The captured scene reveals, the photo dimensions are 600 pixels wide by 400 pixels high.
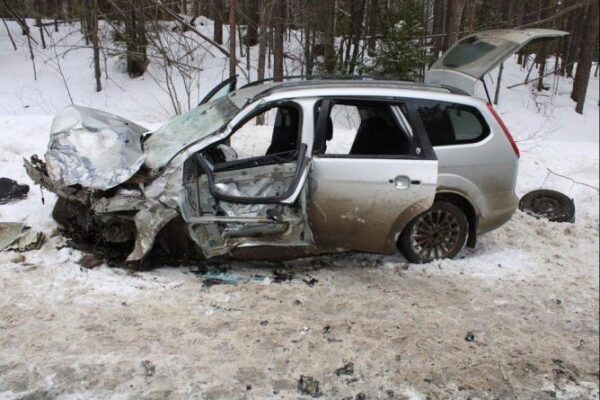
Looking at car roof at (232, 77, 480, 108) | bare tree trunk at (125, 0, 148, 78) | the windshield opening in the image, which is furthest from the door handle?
bare tree trunk at (125, 0, 148, 78)

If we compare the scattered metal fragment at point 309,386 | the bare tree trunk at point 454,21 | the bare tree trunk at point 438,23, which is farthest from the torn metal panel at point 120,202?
the bare tree trunk at point 438,23

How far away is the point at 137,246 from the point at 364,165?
212 centimetres

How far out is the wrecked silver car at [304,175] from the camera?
14.0ft

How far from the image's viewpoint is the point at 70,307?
3812 mm

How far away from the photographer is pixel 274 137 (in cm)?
547

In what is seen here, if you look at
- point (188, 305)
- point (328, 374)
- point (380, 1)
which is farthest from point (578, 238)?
point (380, 1)

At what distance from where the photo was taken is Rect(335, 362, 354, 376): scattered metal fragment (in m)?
3.25

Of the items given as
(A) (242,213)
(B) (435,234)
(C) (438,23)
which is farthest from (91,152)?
(C) (438,23)

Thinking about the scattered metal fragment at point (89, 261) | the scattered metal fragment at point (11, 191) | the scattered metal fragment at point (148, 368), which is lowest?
the scattered metal fragment at point (148, 368)

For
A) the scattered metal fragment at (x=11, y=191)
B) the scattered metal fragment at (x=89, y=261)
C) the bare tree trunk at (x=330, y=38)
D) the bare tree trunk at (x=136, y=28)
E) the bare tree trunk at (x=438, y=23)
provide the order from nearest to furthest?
the scattered metal fragment at (x=89, y=261), the scattered metal fragment at (x=11, y=191), the bare tree trunk at (x=136, y=28), the bare tree trunk at (x=438, y=23), the bare tree trunk at (x=330, y=38)

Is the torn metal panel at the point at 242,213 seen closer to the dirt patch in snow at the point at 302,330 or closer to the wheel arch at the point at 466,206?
the dirt patch in snow at the point at 302,330

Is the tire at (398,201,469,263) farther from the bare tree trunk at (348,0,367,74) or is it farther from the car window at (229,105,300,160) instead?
the bare tree trunk at (348,0,367,74)

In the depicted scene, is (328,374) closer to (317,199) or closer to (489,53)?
(317,199)

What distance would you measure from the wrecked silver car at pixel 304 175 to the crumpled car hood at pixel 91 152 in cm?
1
